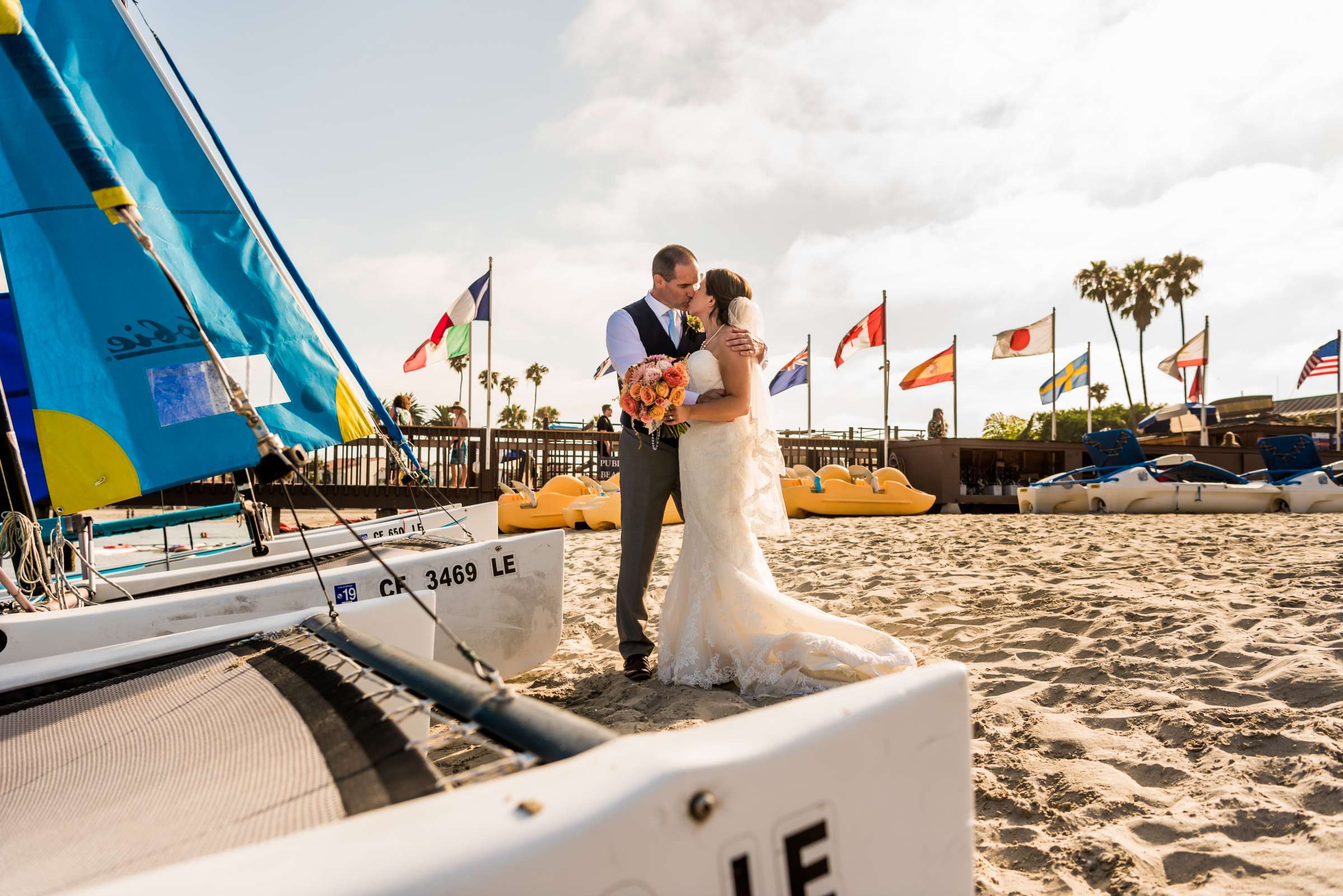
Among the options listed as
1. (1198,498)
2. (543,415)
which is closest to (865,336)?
(1198,498)

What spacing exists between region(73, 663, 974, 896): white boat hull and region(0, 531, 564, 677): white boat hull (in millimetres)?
1357

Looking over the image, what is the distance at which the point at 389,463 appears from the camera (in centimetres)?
1245

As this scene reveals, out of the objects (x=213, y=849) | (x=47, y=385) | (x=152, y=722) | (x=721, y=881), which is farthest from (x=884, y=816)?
(x=47, y=385)

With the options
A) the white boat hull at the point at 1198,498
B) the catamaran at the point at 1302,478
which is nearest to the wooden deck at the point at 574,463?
the catamaran at the point at 1302,478

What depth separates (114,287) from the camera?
12.3ft

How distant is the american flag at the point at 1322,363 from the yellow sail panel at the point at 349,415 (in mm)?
27364

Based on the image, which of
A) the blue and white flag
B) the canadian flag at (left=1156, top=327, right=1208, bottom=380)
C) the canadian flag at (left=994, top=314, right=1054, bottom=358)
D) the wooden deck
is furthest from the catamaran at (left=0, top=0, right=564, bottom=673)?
the canadian flag at (left=1156, top=327, right=1208, bottom=380)

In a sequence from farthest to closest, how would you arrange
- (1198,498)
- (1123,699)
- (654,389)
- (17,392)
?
(1198,498) < (17,392) < (654,389) < (1123,699)

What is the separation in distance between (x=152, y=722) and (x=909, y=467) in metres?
17.7

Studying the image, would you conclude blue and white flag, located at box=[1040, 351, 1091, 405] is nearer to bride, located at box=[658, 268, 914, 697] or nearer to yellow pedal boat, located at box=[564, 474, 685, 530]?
yellow pedal boat, located at box=[564, 474, 685, 530]

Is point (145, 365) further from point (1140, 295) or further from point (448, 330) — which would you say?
point (1140, 295)

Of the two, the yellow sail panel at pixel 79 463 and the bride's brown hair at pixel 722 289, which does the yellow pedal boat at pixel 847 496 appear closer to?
the bride's brown hair at pixel 722 289

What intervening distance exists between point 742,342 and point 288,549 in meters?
3.44

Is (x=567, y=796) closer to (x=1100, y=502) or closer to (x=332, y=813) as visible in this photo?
(x=332, y=813)
